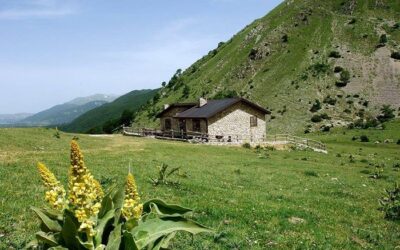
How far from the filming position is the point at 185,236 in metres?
11.9

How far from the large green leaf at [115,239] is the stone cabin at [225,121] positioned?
63278mm

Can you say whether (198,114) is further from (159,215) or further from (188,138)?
(159,215)

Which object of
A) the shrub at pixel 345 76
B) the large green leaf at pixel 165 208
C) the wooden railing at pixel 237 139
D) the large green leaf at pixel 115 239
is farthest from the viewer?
the shrub at pixel 345 76

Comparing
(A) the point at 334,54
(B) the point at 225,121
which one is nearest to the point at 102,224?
(B) the point at 225,121

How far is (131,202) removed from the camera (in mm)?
5609

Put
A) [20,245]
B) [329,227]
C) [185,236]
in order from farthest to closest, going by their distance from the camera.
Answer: [329,227], [185,236], [20,245]

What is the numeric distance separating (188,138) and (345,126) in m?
42.7

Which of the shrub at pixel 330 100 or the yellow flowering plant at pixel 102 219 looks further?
the shrub at pixel 330 100

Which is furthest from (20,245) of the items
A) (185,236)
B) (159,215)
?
(159,215)

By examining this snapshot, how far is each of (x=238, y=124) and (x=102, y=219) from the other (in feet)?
231

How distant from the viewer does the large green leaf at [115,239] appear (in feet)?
18.4

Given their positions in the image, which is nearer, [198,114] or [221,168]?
[221,168]

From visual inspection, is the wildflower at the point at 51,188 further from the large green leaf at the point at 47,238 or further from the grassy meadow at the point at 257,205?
the grassy meadow at the point at 257,205

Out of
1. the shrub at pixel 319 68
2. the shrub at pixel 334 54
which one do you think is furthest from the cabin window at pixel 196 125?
the shrub at pixel 334 54
